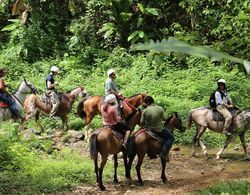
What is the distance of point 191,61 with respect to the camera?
18.2 m

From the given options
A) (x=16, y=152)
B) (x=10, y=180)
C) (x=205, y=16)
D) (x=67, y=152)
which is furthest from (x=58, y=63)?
(x=10, y=180)

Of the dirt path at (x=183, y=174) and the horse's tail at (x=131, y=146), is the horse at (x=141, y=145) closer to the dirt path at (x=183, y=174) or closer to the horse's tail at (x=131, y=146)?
the horse's tail at (x=131, y=146)

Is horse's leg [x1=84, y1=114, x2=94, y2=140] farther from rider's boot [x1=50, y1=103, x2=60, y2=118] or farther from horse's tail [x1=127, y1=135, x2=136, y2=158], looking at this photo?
horse's tail [x1=127, y1=135, x2=136, y2=158]

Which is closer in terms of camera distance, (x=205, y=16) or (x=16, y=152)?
(x=16, y=152)

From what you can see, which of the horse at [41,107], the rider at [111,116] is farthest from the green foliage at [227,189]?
the horse at [41,107]

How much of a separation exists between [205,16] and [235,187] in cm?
1241

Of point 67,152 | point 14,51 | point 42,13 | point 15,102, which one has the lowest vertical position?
point 67,152

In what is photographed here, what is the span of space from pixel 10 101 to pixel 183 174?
4976 millimetres

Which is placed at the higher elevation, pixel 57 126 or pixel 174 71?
pixel 174 71

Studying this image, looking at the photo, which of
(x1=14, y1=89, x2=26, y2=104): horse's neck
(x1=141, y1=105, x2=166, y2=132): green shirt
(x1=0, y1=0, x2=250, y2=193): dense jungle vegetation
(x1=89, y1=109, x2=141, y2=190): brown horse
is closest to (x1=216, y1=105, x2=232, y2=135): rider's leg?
(x1=0, y1=0, x2=250, y2=193): dense jungle vegetation

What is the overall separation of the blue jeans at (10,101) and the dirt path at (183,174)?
3.39 meters

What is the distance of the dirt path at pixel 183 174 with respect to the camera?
27.5 ft

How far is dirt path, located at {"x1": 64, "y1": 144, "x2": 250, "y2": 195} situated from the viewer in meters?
8.38

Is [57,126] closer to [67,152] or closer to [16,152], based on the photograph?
[67,152]
